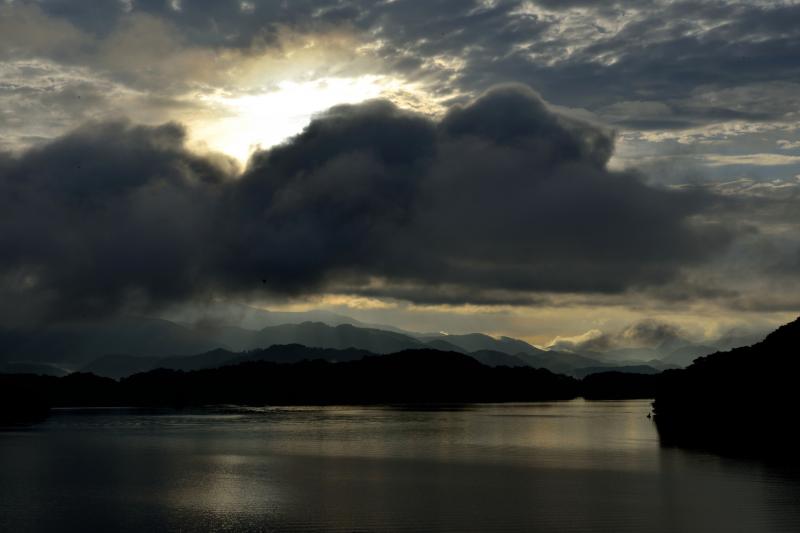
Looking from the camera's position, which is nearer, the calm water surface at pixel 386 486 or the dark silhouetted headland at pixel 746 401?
the calm water surface at pixel 386 486

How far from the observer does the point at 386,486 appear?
279ft

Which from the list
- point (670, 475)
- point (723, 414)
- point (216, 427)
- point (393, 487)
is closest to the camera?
point (393, 487)

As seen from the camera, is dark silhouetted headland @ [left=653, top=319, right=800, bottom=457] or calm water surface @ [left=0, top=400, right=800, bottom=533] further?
dark silhouetted headland @ [left=653, top=319, right=800, bottom=457]

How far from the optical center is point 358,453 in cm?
12212

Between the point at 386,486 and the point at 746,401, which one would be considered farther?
the point at 746,401

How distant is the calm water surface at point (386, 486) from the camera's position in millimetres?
65812

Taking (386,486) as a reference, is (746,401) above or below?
above

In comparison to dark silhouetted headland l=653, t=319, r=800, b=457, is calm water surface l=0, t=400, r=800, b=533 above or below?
below

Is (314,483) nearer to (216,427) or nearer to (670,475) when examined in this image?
(670,475)

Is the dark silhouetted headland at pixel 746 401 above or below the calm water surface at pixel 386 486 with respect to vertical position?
above

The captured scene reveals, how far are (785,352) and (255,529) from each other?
130m

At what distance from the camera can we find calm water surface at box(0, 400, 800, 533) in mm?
65812

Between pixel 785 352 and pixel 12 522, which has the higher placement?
pixel 785 352

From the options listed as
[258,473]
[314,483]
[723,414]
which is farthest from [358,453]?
[723,414]
